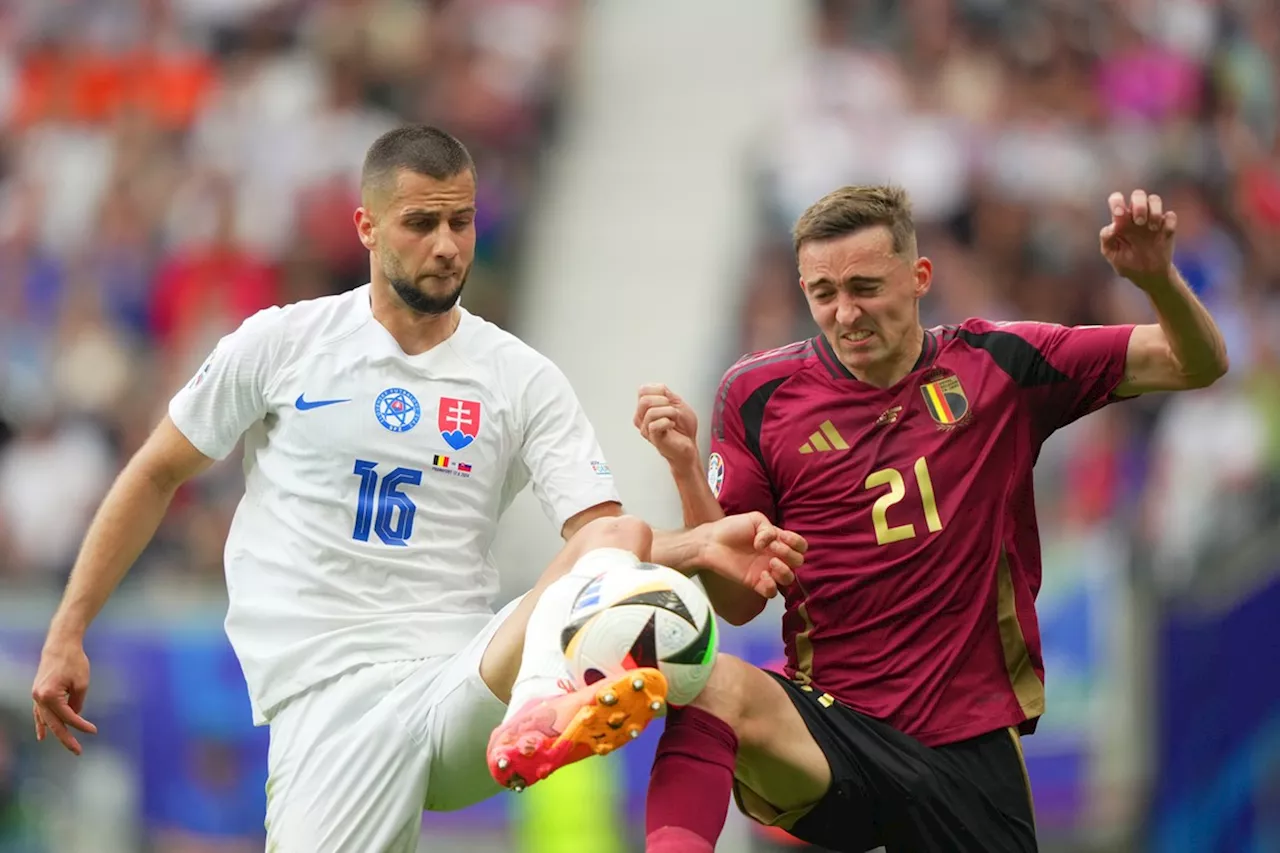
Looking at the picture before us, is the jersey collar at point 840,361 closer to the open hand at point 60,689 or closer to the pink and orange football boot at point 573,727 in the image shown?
the pink and orange football boot at point 573,727

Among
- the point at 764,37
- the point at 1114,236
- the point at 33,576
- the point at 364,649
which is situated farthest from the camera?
the point at 764,37

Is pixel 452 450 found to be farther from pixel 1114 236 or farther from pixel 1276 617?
pixel 1276 617

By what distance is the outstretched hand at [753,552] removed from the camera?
4520 mm

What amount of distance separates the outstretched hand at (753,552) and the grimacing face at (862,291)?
0.57 metres

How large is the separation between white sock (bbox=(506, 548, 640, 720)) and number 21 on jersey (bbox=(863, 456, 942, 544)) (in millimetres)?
Result: 725

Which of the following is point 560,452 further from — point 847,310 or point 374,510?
point 847,310

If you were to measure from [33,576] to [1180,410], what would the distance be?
20.0ft

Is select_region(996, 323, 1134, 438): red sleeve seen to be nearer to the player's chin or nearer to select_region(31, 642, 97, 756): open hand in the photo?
the player's chin

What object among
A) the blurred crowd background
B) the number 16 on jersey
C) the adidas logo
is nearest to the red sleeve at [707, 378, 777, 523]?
the adidas logo

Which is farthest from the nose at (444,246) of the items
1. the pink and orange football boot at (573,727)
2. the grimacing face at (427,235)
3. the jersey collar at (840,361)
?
the pink and orange football boot at (573,727)

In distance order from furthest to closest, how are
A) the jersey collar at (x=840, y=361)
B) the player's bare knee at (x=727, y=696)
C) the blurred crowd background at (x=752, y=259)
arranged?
1. the blurred crowd background at (x=752, y=259)
2. the jersey collar at (x=840, y=361)
3. the player's bare knee at (x=727, y=696)

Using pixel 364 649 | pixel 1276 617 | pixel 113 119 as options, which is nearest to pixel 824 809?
pixel 364 649

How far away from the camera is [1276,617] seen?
7902 millimetres

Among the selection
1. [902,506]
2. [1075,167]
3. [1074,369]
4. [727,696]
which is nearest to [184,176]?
[1075,167]
